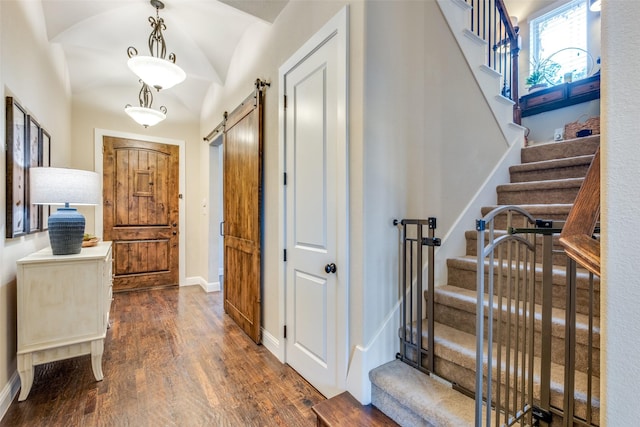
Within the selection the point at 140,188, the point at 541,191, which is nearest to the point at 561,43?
the point at 541,191

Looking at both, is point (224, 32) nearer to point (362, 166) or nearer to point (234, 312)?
point (362, 166)

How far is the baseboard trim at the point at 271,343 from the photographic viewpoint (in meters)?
2.39

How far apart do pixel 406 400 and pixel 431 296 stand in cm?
52

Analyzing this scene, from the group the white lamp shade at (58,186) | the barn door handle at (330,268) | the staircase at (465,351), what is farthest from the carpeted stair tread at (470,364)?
the white lamp shade at (58,186)

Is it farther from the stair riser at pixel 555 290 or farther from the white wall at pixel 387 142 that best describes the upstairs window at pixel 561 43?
the stair riser at pixel 555 290

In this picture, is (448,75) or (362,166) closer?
(362,166)

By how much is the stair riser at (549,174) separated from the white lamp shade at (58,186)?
3.56 meters

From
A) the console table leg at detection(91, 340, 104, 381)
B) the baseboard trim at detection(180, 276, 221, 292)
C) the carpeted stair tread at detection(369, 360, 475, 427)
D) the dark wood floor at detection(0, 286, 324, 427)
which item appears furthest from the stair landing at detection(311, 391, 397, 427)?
the baseboard trim at detection(180, 276, 221, 292)

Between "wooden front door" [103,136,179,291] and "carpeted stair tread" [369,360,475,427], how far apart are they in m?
4.05

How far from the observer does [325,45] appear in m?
1.91

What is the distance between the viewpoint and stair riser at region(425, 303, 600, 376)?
1.30 m

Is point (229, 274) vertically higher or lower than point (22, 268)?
lower

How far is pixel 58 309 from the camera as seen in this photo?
197 centimetres

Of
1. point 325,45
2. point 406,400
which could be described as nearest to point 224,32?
point 325,45
